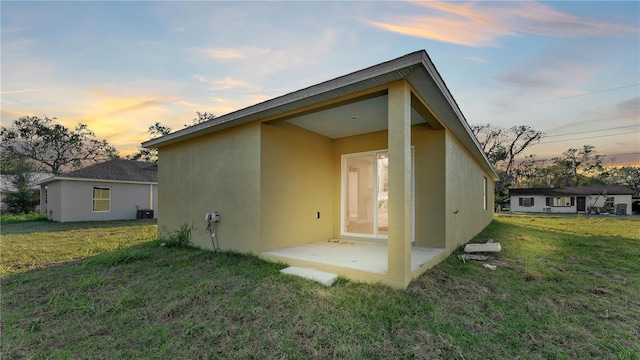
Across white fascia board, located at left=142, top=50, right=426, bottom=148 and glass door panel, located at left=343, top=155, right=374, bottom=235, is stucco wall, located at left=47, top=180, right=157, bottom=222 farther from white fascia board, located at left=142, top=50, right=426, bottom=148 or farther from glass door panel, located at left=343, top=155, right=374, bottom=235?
glass door panel, located at left=343, top=155, right=374, bottom=235

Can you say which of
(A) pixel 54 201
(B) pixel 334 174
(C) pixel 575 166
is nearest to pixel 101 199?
(A) pixel 54 201

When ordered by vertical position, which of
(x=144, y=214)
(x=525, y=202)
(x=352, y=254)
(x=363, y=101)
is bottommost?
(x=525, y=202)

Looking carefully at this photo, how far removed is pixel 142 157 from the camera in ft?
83.4

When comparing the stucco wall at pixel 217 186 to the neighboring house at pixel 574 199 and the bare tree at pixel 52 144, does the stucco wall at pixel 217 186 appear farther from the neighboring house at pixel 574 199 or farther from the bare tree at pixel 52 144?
the neighboring house at pixel 574 199

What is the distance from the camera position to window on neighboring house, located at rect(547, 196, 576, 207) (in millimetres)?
25750

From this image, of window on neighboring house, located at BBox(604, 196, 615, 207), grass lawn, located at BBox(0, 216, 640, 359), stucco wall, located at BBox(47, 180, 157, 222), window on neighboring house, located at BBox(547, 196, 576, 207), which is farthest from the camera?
window on neighboring house, located at BBox(547, 196, 576, 207)

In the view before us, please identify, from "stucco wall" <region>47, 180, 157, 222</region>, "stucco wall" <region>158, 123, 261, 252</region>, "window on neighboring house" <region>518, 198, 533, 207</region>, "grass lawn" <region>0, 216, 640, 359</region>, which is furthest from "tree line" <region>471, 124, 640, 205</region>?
"stucco wall" <region>47, 180, 157, 222</region>

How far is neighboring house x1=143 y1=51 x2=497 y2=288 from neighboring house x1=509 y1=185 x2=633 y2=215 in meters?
26.4

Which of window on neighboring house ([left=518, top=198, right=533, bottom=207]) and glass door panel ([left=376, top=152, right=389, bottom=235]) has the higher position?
glass door panel ([left=376, top=152, right=389, bottom=235])

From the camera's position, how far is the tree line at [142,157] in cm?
1598

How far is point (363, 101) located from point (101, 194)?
15587 millimetres

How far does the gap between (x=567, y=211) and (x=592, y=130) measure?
335 inches

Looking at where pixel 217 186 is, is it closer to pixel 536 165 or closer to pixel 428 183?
pixel 428 183

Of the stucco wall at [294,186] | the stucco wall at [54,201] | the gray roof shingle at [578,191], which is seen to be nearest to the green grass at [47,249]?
the stucco wall at [294,186]
